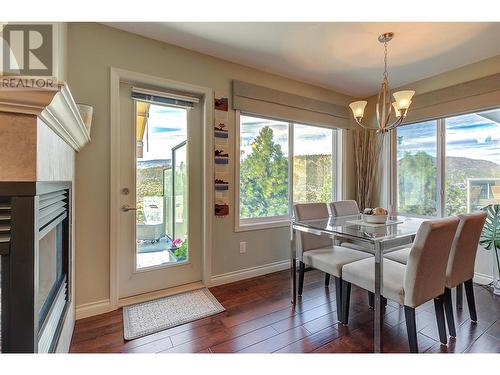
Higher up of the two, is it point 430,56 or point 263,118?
point 430,56

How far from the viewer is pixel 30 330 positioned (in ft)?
2.86

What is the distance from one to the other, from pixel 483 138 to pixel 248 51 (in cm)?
274

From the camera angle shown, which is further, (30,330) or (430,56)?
(430,56)

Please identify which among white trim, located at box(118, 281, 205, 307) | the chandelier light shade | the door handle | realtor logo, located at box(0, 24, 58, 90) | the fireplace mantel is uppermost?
the chandelier light shade

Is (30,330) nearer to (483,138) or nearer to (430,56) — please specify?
(430,56)

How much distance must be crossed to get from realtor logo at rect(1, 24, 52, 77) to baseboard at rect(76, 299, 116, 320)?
1765 millimetres

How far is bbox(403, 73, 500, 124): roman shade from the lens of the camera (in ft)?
8.28

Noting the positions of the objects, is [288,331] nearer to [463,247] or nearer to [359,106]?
[463,247]

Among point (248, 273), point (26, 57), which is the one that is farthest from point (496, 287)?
point (26, 57)

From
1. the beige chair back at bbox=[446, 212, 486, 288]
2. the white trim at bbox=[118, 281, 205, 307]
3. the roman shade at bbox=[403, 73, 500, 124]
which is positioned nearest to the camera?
the beige chair back at bbox=[446, 212, 486, 288]

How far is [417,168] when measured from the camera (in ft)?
10.7

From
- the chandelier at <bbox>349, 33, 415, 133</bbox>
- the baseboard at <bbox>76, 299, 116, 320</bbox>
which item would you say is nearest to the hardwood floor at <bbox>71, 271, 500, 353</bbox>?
the baseboard at <bbox>76, 299, 116, 320</bbox>

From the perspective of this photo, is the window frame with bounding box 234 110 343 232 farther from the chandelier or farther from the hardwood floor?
the chandelier

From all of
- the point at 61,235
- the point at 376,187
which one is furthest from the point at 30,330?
the point at 376,187
